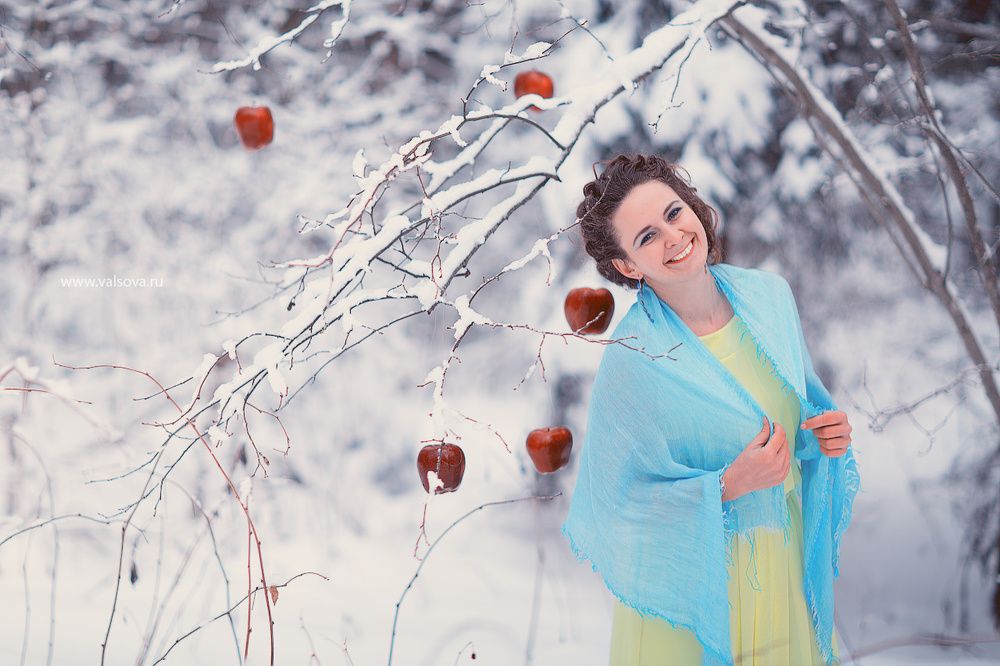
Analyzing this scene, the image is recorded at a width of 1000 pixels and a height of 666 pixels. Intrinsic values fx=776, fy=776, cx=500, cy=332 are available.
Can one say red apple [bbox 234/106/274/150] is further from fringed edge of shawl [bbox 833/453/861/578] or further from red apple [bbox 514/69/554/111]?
fringed edge of shawl [bbox 833/453/861/578]

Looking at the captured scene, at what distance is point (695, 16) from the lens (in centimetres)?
177

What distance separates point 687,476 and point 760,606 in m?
0.32

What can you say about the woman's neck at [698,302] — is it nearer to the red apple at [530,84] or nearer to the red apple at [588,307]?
the red apple at [588,307]

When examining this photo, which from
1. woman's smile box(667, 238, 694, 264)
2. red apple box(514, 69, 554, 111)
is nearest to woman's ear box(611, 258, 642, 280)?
woman's smile box(667, 238, 694, 264)

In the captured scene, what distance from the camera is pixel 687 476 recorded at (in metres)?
1.57

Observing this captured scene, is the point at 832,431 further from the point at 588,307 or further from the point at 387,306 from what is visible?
the point at 387,306

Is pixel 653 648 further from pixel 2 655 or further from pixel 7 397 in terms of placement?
pixel 7 397

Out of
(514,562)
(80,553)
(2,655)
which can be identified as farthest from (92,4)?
(514,562)

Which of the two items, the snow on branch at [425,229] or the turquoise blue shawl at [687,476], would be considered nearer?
the snow on branch at [425,229]

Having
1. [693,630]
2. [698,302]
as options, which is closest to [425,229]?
[698,302]

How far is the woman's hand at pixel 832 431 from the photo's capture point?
5.09 feet

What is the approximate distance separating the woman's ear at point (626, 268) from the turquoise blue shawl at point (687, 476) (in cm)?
4

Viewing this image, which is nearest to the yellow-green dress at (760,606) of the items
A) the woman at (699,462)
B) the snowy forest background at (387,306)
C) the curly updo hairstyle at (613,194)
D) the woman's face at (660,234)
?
the woman at (699,462)

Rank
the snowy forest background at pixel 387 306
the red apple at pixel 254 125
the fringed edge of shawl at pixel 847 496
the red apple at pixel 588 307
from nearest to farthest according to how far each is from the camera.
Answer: the fringed edge of shawl at pixel 847 496 → the red apple at pixel 588 307 → the red apple at pixel 254 125 → the snowy forest background at pixel 387 306
